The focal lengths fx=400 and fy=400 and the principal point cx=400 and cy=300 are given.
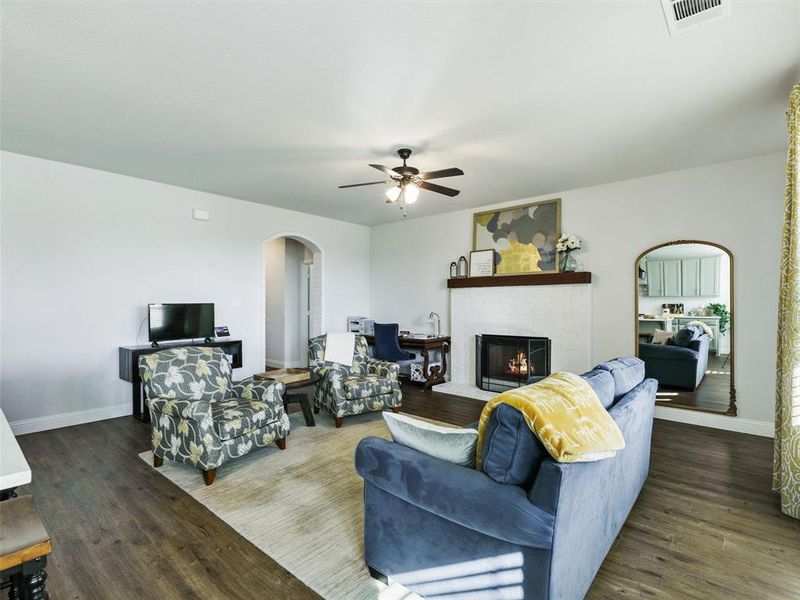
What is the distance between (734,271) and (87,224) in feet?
22.0

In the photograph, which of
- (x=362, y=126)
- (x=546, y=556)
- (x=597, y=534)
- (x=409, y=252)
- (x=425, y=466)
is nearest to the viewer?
(x=546, y=556)

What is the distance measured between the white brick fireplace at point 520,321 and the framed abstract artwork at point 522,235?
308mm

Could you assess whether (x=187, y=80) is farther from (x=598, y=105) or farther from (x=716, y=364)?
(x=716, y=364)

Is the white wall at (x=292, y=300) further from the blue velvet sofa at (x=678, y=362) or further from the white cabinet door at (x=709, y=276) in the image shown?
the white cabinet door at (x=709, y=276)

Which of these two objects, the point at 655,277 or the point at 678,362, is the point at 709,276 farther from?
the point at 678,362

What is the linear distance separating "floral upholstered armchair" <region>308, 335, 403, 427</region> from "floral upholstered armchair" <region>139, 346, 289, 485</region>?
0.70 m

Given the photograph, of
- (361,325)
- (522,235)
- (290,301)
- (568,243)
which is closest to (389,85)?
(568,243)

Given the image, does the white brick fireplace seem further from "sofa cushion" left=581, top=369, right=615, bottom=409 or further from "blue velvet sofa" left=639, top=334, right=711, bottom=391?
"sofa cushion" left=581, top=369, right=615, bottom=409

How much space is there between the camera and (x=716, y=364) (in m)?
4.21

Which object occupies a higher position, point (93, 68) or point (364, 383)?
point (93, 68)

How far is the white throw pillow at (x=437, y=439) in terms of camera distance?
1.64 meters

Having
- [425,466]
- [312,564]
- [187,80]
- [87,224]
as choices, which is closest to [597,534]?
[425,466]

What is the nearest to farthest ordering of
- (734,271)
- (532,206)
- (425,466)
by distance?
(425,466)
(734,271)
(532,206)

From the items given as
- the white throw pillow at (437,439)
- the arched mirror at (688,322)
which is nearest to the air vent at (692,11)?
the white throw pillow at (437,439)
